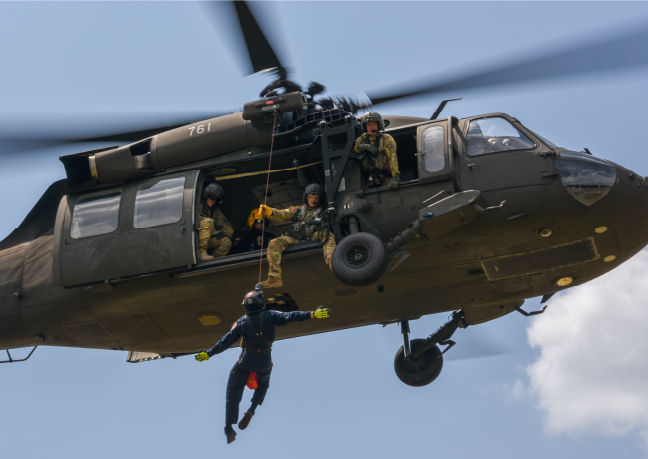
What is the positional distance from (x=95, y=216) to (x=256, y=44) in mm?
3365

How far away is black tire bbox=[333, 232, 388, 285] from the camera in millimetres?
11254

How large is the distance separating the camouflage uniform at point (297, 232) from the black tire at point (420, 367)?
10.0ft

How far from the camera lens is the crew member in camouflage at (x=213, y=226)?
495 inches

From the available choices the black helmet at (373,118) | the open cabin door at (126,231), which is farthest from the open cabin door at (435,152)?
the open cabin door at (126,231)

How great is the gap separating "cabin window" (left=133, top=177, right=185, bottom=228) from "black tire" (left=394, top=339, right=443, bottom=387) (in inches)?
168

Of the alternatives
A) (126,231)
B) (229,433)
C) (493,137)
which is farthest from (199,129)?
(229,433)

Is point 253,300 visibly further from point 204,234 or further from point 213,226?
point 213,226

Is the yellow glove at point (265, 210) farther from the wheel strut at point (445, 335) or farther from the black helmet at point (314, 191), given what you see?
the wheel strut at point (445, 335)

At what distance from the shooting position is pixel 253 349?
11.6m

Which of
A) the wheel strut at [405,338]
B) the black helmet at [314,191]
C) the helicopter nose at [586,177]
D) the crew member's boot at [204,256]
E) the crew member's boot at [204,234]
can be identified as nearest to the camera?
the helicopter nose at [586,177]

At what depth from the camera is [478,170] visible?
11.8 meters

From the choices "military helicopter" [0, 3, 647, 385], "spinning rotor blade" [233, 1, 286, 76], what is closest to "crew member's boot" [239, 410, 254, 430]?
"military helicopter" [0, 3, 647, 385]

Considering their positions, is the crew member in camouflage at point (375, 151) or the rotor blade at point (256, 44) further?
the crew member in camouflage at point (375, 151)

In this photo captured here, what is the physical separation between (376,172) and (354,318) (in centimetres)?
233
